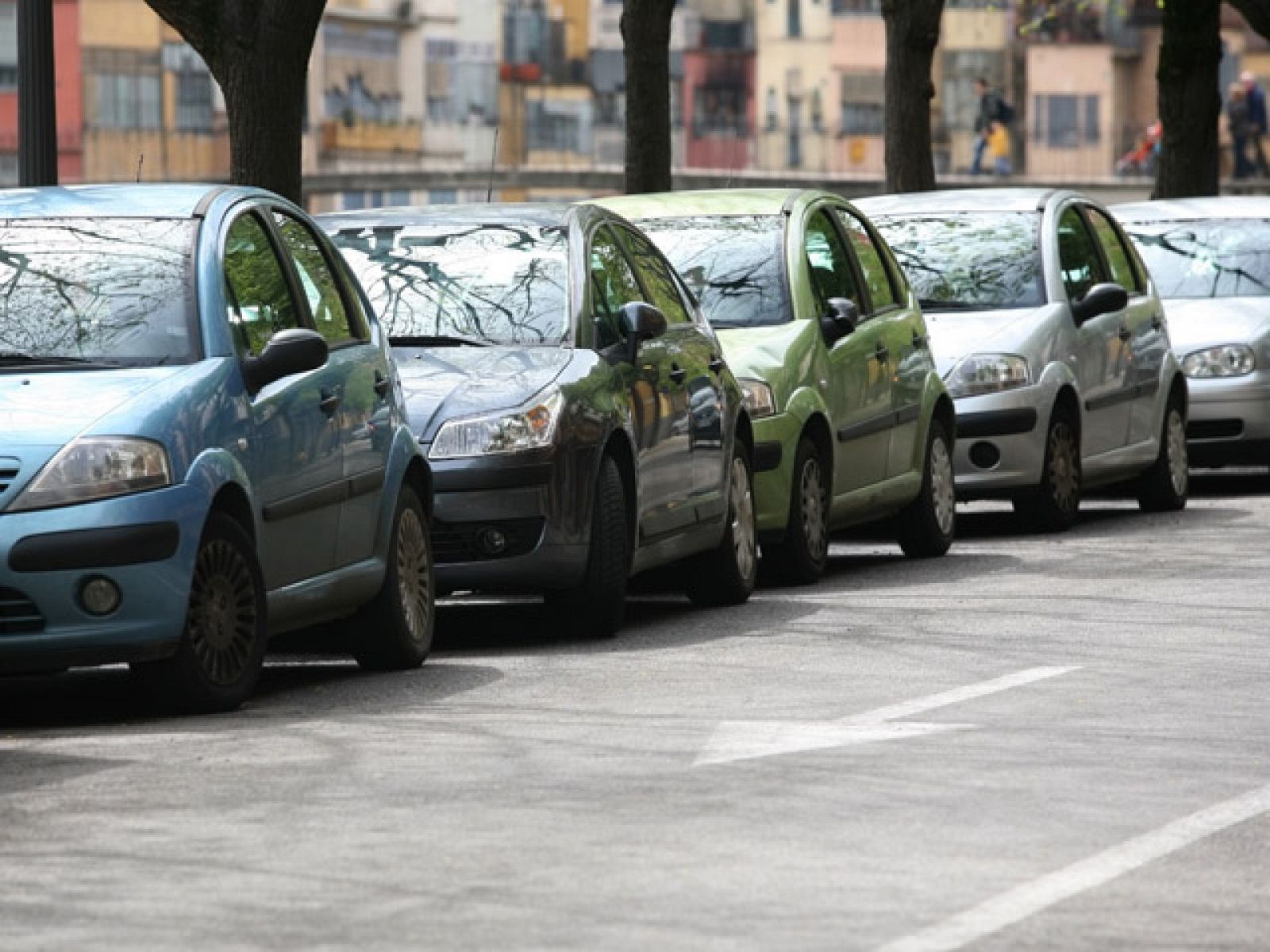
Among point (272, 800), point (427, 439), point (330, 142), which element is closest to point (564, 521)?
point (427, 439)

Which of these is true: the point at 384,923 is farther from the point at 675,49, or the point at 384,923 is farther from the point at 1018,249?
the point at 675,49

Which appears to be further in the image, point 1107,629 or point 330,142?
point 330,142

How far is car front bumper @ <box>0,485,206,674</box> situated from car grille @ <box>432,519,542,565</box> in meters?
2.43

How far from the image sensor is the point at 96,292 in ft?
36.8

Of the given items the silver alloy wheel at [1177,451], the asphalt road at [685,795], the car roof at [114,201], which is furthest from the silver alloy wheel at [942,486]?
the car roof at [114,201]

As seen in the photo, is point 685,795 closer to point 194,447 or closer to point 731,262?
point 194,447

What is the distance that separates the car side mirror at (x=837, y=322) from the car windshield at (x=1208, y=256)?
6719 millimetres

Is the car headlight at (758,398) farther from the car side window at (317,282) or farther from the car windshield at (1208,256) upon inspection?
the car windshield at (1208,256)

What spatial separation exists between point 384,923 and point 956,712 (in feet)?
12.3

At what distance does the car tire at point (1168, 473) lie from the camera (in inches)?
807

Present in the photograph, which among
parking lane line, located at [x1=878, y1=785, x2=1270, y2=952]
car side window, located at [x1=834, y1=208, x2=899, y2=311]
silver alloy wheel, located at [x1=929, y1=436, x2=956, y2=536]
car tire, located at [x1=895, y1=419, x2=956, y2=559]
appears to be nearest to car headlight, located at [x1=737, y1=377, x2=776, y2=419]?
car side window, located at [x1=834, y1=208, x2=899, y2=311]

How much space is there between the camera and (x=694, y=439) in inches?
558

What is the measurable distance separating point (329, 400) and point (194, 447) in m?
1.09

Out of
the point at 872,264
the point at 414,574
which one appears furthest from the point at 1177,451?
the point at 414,574
